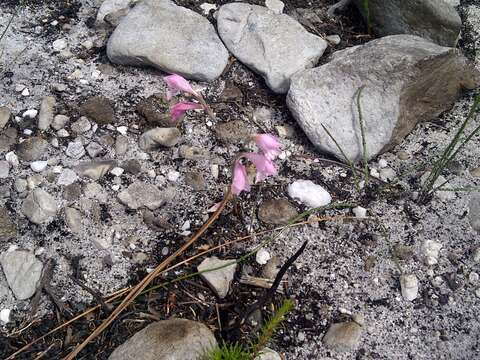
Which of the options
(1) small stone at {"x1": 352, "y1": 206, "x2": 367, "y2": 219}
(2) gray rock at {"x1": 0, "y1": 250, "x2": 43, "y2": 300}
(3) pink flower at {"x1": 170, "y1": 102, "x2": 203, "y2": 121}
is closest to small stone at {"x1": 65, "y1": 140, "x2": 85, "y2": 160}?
(2) gray rock at {"x1": 0, "y1": 250, "x2": 43, "y2": 300}

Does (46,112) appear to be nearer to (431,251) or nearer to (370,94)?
(370,94)

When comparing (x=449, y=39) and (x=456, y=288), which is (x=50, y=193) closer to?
(x=456, y=288)

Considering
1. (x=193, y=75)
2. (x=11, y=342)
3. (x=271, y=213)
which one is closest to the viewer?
(x=11, y=342)

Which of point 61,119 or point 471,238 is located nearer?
point 471,238

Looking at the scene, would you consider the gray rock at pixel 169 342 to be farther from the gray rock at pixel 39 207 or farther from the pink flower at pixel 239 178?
the gray rock at pixel 39 207

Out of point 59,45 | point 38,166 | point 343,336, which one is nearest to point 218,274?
point 343,336

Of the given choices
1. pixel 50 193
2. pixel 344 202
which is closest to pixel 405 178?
pixel 344 202
